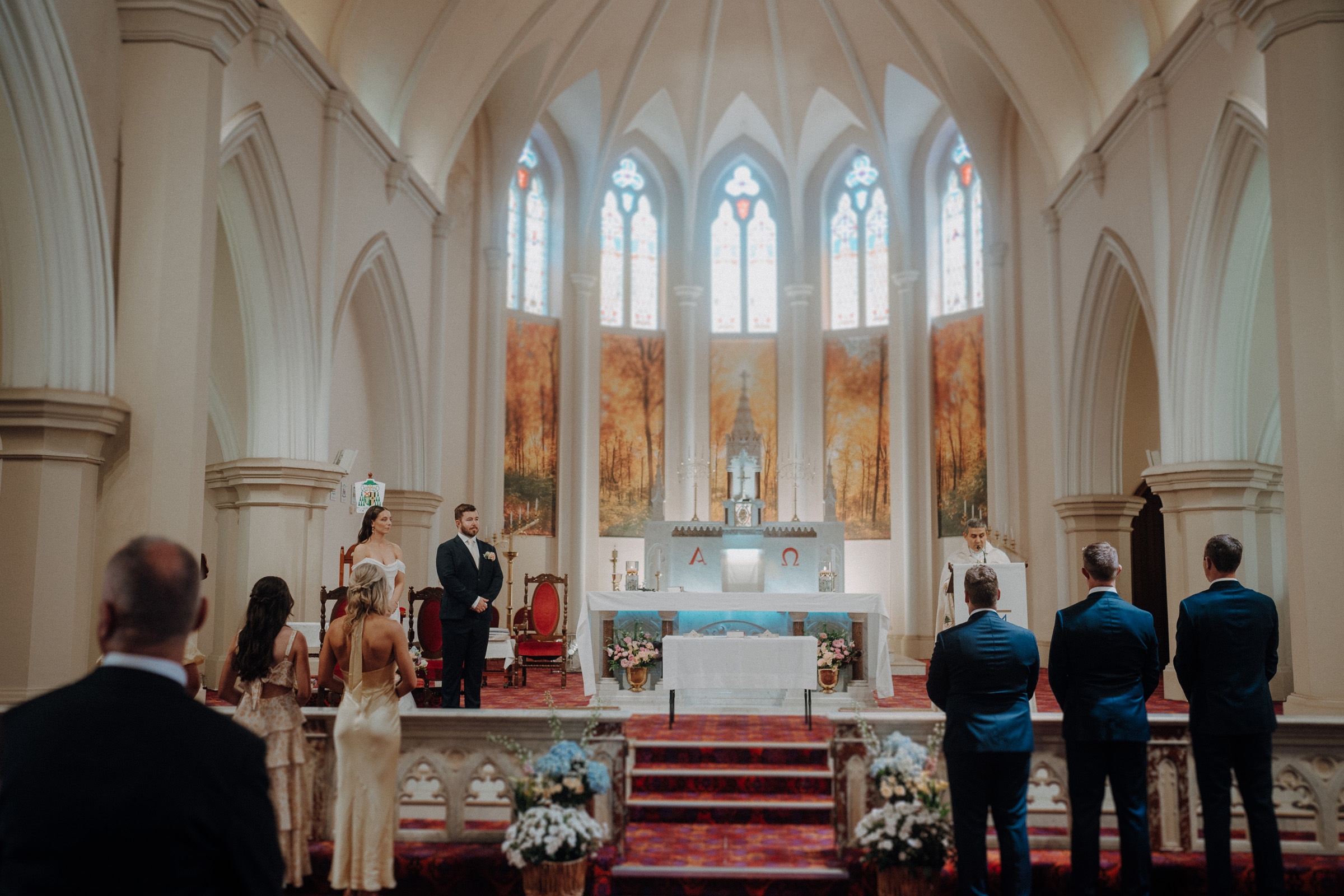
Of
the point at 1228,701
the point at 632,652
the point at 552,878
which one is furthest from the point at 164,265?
the point at 1228,701

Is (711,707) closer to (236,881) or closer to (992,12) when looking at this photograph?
(236,881)

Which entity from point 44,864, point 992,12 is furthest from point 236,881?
point 992,12

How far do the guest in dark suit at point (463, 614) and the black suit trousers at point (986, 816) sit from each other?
12.5 feet

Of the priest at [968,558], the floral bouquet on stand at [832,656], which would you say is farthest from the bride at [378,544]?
the floral bouquet on stand at [832,656]

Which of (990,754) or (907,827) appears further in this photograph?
(907,827)

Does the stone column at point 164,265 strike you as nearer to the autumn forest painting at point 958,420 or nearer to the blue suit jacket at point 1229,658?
the blue suit jacket at point 1229,658

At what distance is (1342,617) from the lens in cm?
685

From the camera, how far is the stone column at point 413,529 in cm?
1331

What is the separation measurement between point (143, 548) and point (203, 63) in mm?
6569

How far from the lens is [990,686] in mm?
4441

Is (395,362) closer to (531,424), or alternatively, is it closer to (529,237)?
(531,424)

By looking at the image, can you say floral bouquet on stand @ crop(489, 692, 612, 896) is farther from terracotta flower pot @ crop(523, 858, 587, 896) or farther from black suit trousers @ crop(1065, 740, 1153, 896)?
black suit trousers @ crop(1065, 740, 1153, 896)

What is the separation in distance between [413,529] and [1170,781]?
389 inches

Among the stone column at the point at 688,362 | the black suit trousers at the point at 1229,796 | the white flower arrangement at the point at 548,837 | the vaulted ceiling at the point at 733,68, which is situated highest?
the vaulted ceiling at the point at 733,68
